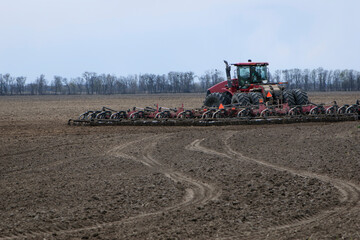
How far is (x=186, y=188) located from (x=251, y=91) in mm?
14254

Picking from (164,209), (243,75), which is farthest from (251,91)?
(164,209)

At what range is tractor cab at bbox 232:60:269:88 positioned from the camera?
74.2 feet

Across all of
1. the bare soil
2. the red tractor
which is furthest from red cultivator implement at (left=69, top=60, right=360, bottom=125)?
the bare soil

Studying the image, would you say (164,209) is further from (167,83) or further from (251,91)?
(167,83)

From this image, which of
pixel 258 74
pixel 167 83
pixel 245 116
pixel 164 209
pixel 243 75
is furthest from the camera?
pixel 167 83

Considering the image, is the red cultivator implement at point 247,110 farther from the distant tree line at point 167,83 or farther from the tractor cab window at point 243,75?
the distant tree line at point 167,83

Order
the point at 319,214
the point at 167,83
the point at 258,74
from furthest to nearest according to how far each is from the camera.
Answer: the point at 167,83, the point at 258,74, the point at 319,214

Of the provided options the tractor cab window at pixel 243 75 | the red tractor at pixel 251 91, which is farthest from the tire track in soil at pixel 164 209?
the tractor cab window at pixel 243 75

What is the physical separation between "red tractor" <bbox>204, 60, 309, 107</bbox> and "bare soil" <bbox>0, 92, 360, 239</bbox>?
6086 millimetres

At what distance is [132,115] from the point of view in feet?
72.1

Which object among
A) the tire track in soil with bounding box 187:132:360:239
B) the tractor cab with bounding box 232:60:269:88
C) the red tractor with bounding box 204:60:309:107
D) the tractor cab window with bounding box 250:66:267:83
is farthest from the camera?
the tractor cab window with bounding box 250:66:267:83

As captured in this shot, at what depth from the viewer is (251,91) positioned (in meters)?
22.2

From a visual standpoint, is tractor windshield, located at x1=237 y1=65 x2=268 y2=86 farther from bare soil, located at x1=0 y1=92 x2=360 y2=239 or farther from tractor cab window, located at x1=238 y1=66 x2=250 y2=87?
bare soil, located at x1=0 y1=92 x2=360 y2=239

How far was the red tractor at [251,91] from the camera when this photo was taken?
21031 millimetres
